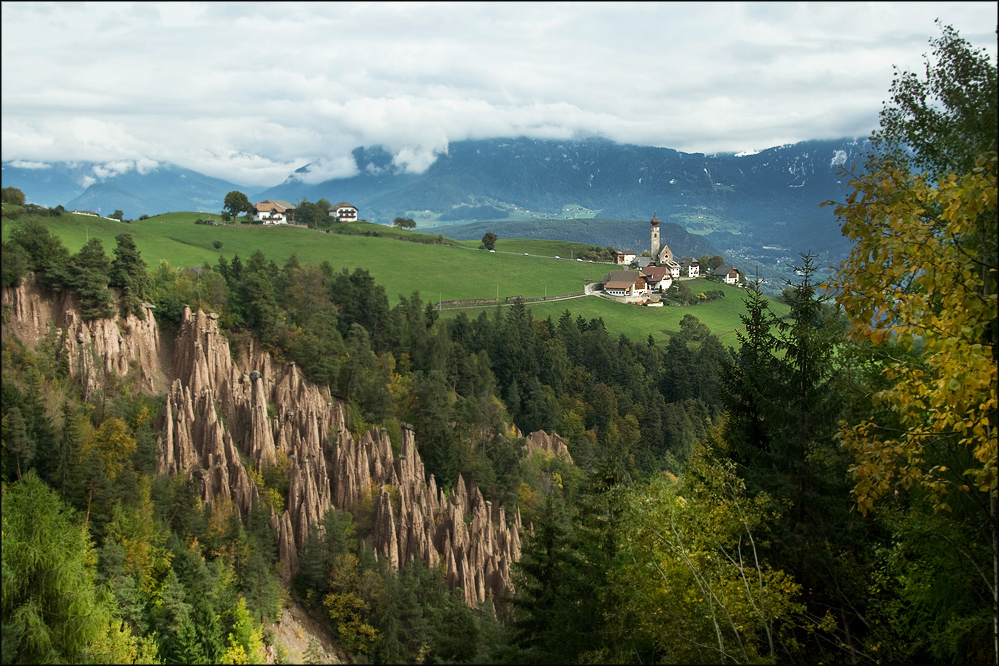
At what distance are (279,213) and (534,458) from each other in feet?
288

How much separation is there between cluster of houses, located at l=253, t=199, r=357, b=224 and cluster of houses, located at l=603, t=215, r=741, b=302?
182 ft

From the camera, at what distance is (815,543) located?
15.6 meters

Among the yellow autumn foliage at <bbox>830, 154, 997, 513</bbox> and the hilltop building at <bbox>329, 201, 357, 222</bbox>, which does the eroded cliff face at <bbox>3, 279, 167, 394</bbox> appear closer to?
the yellow autumn foliage at <bbox>830, 154, 997, 513</bbox>

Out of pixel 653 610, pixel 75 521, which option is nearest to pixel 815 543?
pixel 653 610

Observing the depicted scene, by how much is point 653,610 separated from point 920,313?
765 centimetres

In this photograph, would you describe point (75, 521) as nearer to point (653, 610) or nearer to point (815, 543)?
point (653, 610)

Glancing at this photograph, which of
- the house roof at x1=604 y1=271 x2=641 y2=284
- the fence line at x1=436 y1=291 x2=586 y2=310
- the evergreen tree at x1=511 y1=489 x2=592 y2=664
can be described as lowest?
the evergreen tree at x1=511 y1=489 x2=592 y2=664

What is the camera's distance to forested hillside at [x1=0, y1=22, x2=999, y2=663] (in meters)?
8.34

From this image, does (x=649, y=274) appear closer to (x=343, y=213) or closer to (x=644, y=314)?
(x=644, y=314)

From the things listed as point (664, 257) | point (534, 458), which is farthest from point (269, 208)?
point (534, 458)

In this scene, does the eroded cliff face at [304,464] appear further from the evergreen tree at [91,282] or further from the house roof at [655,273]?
the house roof at [655,273]

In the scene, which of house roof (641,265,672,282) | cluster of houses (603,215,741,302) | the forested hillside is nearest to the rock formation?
the forested hillside

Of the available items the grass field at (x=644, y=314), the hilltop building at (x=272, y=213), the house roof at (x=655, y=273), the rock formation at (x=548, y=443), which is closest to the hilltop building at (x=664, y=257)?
the house roof at (x=655, y=273)

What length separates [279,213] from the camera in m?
129
